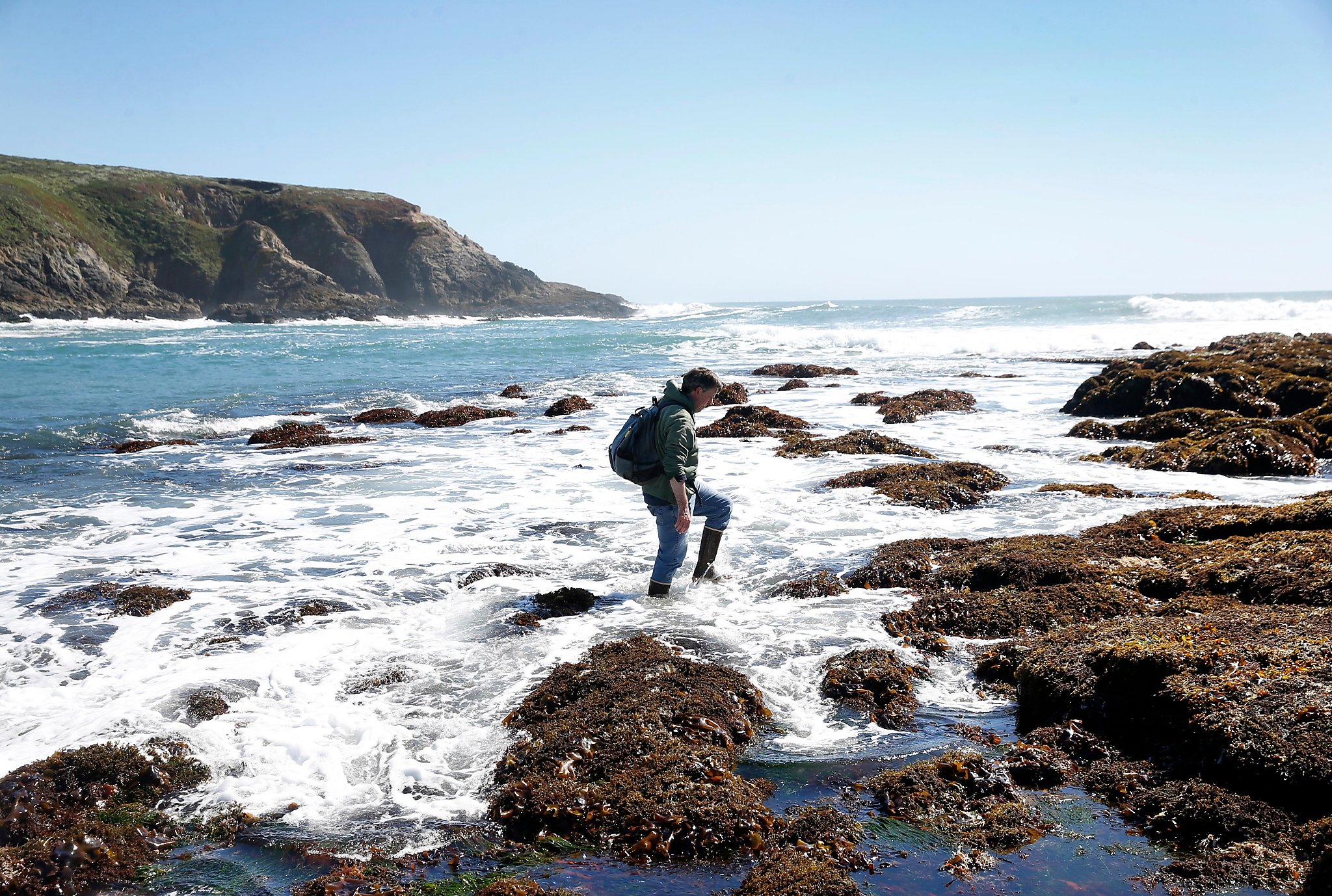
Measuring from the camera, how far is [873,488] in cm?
1005

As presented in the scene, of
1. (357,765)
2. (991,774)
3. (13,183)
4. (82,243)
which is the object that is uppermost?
(13,183)

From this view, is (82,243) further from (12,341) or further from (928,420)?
(928,420)

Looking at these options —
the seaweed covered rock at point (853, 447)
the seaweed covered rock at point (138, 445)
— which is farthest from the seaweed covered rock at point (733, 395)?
the seaweed covered rock at point (138, 445)

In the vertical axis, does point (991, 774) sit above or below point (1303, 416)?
below

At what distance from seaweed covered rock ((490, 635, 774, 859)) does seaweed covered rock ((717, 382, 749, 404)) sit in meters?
15.7

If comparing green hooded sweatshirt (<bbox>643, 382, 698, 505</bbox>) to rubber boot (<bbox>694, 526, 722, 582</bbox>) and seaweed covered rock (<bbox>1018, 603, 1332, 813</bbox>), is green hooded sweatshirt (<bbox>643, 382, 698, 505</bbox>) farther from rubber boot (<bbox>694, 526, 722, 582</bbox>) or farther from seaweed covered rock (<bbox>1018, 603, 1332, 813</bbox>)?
seaweed covered rock (<bbox>1018, 603, 1332, 813</bbox>)

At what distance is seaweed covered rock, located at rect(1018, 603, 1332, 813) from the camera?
9.77 ft

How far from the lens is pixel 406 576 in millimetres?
7176

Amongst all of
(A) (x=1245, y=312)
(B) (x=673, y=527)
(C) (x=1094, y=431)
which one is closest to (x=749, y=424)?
(C) (x=1094, y=431)

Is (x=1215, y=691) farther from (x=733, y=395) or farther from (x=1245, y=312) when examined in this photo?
(x=1245, y=312)

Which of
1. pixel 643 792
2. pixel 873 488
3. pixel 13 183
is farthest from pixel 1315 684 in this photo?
pixel 13 183

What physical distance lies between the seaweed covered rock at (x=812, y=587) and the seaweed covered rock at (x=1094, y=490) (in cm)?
437

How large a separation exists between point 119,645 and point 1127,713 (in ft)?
20.9

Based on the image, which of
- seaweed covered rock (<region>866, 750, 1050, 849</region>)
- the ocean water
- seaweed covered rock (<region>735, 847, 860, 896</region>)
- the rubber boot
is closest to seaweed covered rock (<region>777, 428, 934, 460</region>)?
the ocean water
